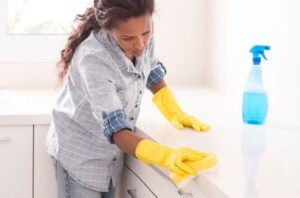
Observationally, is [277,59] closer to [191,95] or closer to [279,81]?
[279,81]

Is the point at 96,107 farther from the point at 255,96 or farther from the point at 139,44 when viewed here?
the point at 255,96

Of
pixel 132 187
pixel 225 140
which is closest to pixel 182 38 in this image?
pixel 132 187

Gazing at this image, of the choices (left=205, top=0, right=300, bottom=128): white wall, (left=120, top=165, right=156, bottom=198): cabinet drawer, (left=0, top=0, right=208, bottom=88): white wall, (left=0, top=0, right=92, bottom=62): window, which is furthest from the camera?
(left=0, top=0, right=208, bottom=88): white wall

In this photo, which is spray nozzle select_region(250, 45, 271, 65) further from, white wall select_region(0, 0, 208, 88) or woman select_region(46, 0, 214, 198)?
white wall select_region(0, 0, 208, 88)

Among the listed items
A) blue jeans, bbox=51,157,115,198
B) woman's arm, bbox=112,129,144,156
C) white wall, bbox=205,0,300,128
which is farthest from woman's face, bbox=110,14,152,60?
white wall, bbox=205,0,300,128

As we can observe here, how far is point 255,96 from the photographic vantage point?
5.22 feet

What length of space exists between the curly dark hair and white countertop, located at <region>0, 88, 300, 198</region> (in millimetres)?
312

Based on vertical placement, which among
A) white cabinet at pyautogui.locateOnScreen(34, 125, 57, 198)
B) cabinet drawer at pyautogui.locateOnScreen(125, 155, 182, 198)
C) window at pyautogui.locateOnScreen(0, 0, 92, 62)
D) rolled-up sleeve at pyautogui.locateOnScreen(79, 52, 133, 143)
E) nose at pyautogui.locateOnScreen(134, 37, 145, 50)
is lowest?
white cabinet at pyautogui.locateOnScreen(34, 125, 57, 198)

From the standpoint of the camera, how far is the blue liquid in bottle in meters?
1.59

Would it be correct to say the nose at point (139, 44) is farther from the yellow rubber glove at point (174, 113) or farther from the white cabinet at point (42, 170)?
the white cabinet at point (42, 170)

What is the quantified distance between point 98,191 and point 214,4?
1.22m

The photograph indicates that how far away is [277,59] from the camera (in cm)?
180

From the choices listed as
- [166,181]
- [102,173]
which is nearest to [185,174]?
[166,181]

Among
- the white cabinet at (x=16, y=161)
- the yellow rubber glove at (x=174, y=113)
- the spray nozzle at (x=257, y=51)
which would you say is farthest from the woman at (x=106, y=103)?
the spray nozzle at (x=257, y=51)
